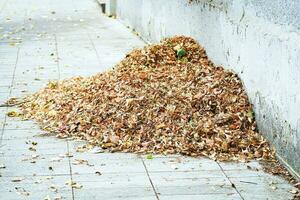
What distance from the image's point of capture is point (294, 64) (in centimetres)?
590

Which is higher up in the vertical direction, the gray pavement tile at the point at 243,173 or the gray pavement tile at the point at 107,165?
the gray pavement tile at the point at 243,173

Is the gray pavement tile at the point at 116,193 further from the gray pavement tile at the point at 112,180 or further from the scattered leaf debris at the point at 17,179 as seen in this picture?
the scattered leaf debris at the point at 17,179

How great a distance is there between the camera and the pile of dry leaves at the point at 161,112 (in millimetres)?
6816

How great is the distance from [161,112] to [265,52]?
1583 mm

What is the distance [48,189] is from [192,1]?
5.40 metres

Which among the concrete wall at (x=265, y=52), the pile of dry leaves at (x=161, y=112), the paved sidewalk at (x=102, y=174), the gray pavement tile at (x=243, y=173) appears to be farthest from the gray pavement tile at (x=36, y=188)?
the concrete wall at (x=265, y=52)

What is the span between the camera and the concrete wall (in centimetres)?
600

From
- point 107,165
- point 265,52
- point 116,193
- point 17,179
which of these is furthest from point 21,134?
point 265,52

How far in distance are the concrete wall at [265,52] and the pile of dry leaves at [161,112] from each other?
0.25 m

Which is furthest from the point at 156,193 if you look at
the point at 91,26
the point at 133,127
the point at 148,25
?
the point at 91,26

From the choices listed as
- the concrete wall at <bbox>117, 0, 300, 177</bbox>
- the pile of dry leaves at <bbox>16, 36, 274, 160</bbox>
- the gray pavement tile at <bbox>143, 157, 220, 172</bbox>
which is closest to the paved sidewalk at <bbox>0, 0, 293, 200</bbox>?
the gray pavement tile at <bbox>143, 157, 220, 172</bbox>

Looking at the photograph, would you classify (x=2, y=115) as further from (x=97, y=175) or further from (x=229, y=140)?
(x=229, y=140)

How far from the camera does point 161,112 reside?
7344mm

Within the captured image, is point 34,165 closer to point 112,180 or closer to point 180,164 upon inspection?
point 112,180
